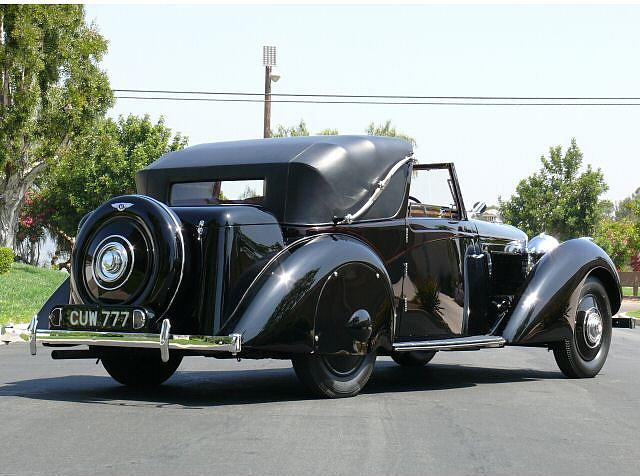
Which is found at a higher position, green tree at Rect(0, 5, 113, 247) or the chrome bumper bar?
green tree at Rect(0, 5, 113, 247)

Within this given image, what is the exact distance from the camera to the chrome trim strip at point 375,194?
29.4 feet

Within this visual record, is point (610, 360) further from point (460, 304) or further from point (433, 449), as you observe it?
point (433, 449)

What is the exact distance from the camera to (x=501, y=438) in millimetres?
6879

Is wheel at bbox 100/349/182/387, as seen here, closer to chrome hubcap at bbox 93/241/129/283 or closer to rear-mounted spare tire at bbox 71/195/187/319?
rear-mounted spare tire at bbox 71/195/187/319

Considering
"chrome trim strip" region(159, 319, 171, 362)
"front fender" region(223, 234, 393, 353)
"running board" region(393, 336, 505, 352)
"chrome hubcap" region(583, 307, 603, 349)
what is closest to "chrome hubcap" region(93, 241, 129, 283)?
"chrome trim strip" region(159, 319, 171, 362)

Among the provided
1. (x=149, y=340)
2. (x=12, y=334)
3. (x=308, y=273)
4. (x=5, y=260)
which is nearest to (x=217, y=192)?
(x=308, y=273)

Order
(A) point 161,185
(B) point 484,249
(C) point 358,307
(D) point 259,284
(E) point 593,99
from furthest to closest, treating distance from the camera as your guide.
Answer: (E) point 593,99 < (B) point 484,249 < (A) point 161,185 < (C) point 358,307 < (D) point 259,284

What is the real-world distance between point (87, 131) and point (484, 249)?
26871mm

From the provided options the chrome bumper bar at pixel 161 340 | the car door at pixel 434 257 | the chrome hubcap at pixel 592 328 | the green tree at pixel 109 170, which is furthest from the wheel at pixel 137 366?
the green tree at pixel 109 170

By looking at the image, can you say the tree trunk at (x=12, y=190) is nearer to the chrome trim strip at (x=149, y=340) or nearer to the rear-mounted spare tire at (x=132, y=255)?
the rear-mounted spare tire at (x=132, y=255)

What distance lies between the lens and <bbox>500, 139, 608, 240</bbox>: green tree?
52.7m

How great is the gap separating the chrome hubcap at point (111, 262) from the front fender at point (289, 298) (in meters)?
1.00

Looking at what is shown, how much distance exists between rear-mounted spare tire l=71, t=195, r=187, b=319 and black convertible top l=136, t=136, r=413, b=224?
108 cm

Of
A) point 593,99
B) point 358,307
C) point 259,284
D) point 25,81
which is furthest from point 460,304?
point 593,99
